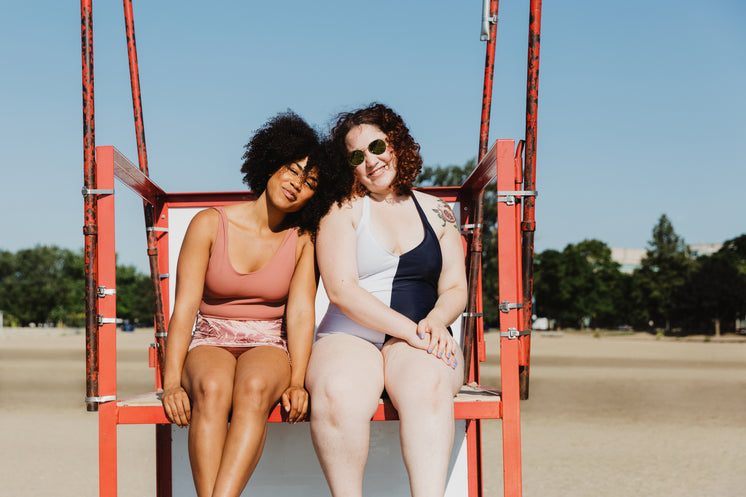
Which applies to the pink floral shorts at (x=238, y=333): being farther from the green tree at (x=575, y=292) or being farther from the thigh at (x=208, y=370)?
the green tree at (x=575, y=292)

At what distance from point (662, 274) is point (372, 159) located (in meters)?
81.7

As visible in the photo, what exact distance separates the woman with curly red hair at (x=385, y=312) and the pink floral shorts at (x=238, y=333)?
0.66 ft

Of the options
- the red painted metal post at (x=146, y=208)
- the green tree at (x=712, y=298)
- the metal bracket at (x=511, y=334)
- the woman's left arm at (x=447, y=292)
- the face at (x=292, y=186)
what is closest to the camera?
the woman's left arm at (x=447, y=292)

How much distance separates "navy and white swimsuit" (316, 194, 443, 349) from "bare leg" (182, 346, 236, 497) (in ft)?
1.87

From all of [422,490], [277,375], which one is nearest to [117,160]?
[277,375]

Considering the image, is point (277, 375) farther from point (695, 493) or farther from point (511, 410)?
point (695, 493)

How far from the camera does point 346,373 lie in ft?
9.68

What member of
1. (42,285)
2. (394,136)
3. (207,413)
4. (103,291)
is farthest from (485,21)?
(42,285)

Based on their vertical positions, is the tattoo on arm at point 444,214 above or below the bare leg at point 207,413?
above

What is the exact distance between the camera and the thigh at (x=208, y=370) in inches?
115

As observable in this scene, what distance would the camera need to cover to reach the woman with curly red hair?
2.87 m

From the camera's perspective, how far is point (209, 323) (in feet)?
11.3

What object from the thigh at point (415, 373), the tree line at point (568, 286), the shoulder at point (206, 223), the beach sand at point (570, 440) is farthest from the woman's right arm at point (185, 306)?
the tree line at point (568, 286)

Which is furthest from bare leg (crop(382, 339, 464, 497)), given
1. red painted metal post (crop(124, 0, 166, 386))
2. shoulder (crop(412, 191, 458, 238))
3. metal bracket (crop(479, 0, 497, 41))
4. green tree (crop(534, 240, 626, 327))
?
green tree (crop(534, 240, 626, 327))
